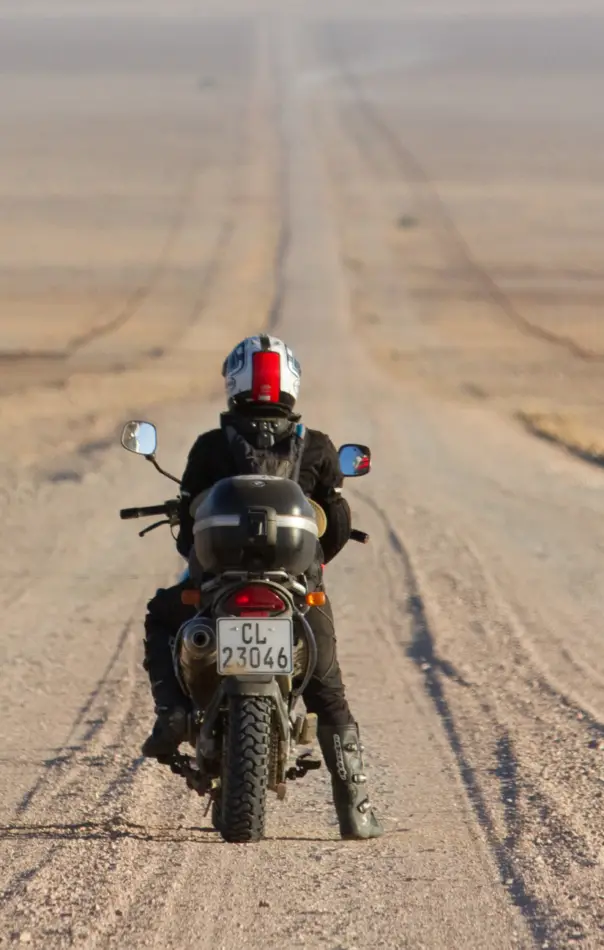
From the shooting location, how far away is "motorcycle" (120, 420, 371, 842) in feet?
19.5

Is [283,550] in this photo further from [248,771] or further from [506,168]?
[506,168]

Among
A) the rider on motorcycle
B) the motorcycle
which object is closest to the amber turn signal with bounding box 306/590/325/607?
the motorcycle

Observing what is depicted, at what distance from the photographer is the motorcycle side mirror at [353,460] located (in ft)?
22.3

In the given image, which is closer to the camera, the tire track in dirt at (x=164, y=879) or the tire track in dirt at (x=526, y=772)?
the tire track in dirt at (x=164, y=879)

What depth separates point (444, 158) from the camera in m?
93.4

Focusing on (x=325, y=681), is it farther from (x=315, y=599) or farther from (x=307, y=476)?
(x=307, y=476)

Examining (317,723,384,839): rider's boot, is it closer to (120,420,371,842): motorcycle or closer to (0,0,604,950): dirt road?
(0,0,604,950): dirt road

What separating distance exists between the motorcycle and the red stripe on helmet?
51 cm

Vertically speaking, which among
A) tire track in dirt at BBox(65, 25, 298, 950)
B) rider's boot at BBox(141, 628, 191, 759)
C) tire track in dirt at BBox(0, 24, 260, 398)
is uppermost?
tire track in dirt at BBox(0, 24, 260, 398)

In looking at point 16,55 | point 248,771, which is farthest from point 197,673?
point 16,55

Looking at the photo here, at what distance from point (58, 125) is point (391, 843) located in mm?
107502

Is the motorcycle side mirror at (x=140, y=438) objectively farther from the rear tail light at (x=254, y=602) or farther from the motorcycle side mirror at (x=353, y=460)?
the rear tail light at (x=254, y=602)

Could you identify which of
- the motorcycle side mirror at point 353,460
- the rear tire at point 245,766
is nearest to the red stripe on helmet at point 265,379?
the motorcycle side mirror at point 353,460

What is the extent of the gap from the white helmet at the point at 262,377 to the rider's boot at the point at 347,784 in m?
1.32
